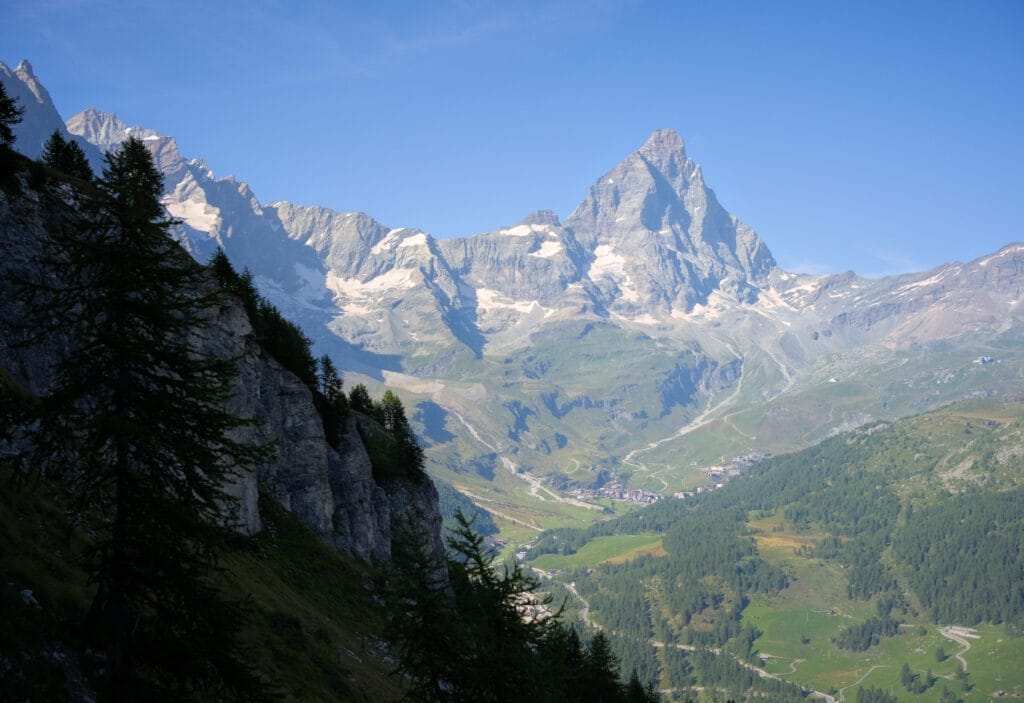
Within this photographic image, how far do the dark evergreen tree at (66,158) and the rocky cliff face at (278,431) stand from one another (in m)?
17.8

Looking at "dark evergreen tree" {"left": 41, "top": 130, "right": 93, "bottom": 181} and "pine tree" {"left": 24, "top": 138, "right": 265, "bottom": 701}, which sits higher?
"dark evergreen tree" {"left": 41, "top": 130, "right": 93, "bottom": 181}

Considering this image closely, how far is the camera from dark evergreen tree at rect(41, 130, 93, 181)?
2207 inches

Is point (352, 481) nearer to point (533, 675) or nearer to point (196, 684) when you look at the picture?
point (533, 675)

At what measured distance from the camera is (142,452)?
1841 centimetres

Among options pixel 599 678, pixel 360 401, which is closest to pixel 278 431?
pixel 360 401

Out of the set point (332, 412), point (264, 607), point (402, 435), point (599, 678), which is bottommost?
point (599, 678)

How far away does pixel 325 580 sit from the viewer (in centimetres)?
5309

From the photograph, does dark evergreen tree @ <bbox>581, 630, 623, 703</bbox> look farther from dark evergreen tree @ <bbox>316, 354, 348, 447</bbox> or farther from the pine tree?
the pine tree

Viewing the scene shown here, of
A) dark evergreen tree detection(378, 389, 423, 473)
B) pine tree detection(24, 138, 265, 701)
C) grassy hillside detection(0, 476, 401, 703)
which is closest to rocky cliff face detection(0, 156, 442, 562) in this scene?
dark evergreen tree detection(378, 389, 423, 473)

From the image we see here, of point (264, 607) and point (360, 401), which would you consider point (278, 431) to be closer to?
point (264, 607)

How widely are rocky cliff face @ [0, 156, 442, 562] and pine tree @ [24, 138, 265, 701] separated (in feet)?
45.3

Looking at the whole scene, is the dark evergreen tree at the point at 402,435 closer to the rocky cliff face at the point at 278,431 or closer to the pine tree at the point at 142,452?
the rocky cliff face at the point at 278,431

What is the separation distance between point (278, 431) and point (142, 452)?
49049mm

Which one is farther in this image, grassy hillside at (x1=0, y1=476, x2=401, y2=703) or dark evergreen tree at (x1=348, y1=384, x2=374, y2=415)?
dark evergreen tree at (x1=348, y1=384, x2=374, y2=415)
